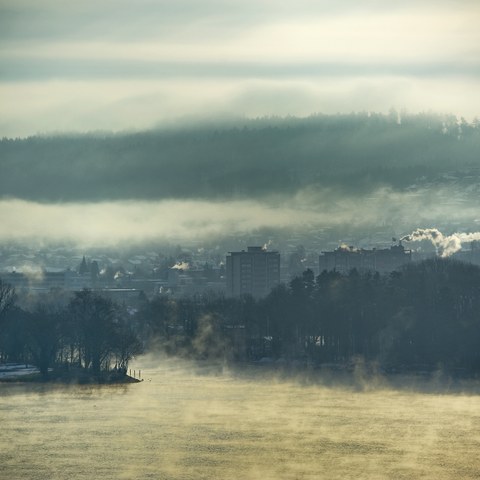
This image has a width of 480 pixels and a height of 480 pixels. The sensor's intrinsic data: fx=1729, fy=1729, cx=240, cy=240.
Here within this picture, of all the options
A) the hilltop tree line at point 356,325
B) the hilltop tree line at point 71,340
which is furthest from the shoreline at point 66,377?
the hilltop tree line at point 356,325

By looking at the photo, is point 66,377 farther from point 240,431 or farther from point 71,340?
point 240,431

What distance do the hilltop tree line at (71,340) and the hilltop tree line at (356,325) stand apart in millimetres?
15451

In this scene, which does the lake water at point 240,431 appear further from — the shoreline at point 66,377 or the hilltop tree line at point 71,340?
the hilltop tree line at point 71,340

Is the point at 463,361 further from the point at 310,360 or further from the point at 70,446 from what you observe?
the point at 70,446

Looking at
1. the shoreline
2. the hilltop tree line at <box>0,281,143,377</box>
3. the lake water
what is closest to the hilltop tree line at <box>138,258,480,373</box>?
the hilltop tree line at <box>0,281,143,377</box>

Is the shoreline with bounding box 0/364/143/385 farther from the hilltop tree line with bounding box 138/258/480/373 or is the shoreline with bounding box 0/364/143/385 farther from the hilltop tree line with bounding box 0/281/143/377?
the hilltop tree line with bounding box 138/258/480/373

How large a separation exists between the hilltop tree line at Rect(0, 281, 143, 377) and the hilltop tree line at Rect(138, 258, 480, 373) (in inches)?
608

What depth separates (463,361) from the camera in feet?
481

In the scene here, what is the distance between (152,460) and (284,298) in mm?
88221

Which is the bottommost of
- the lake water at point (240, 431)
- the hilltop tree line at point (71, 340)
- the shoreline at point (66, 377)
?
the lake water at point (240, 431)

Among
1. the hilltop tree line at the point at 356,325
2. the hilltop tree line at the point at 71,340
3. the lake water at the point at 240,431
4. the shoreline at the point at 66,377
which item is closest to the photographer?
the lake water at the point at 240,431

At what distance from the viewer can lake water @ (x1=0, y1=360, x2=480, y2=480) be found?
8875 centimetres

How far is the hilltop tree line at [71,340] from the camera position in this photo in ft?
463

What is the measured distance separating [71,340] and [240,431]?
162 feet
